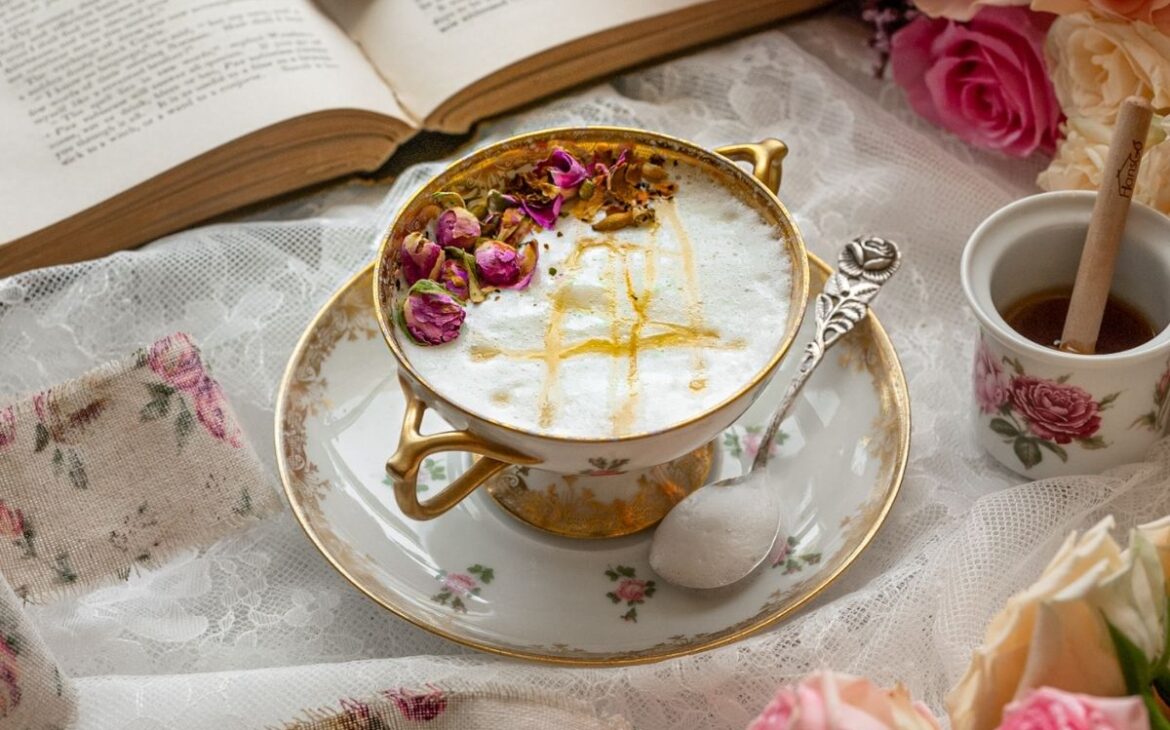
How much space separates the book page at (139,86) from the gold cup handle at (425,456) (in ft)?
1.54

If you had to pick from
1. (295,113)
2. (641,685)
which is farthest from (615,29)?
(641,685)

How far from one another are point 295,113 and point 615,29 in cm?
34

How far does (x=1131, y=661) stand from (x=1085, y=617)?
3cm

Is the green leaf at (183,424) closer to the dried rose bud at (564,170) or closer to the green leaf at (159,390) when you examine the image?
the green leaf at (159,390)

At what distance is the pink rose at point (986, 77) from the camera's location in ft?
4.01

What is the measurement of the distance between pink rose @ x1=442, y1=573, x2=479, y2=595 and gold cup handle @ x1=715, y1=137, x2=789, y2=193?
15.6 inches

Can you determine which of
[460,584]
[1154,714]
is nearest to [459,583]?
[460,584]

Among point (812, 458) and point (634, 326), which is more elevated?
point (634, 326)

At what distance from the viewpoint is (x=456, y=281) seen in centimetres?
97

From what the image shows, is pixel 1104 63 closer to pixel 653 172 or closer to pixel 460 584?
pixel 653 172

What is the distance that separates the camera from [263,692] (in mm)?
907

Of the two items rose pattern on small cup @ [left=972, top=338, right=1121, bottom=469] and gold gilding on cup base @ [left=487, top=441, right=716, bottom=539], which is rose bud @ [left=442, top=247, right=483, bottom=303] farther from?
rose pattern on small cup @ [left=972, top=338, right=1121, bottom=469]

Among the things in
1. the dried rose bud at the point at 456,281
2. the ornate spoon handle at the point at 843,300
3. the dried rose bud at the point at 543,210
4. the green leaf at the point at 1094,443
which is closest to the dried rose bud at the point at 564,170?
the dried rose bud at the point at 543,210

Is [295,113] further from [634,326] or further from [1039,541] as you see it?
[1039,541]
